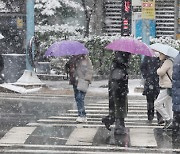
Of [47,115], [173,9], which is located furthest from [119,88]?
[173,9]

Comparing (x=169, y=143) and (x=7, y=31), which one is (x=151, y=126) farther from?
(x=7, y=31)

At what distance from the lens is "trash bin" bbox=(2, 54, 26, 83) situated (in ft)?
65.6

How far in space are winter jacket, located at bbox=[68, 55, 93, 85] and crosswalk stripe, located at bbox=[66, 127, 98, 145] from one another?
1.12m

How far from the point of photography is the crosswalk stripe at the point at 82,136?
987 cm

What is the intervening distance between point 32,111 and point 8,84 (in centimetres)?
525

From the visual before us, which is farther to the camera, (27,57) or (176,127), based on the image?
(27,57)

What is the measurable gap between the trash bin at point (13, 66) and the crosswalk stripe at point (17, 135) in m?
8.86

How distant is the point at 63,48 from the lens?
469 inches

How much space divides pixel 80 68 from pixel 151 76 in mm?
1541

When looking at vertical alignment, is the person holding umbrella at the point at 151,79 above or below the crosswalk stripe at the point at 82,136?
above

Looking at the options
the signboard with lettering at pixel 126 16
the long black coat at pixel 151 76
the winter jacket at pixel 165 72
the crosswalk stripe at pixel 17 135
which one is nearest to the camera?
the crosswalk stripe at pixel 17 135

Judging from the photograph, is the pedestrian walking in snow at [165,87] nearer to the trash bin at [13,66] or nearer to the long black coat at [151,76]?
the long black coat at [151,76]

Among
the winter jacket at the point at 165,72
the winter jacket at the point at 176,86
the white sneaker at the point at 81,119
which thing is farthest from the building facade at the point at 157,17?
the winter jacket at the point at 176,86

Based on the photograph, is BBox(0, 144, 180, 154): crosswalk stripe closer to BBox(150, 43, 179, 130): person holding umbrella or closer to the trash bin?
BBox(150, 43, 179, 130): person holding umbrella
